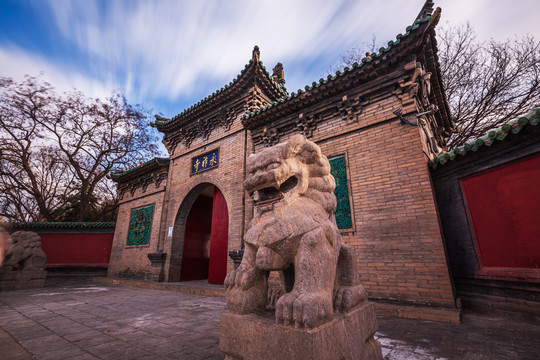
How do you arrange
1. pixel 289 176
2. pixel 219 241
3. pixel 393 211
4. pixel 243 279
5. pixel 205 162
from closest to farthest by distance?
pixel 243 279 < pixel 289 176 < pixel 393 211 < pixel 219 241 < pixel 205 162

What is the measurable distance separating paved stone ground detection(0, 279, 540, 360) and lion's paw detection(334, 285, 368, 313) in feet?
2.73

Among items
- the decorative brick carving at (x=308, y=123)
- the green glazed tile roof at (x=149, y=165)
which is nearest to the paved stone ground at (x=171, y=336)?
the decorative brick carving at (x=308, y=123)

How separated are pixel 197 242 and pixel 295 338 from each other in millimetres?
8463

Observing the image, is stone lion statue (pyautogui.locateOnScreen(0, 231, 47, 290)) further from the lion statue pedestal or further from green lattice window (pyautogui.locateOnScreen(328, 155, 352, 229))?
green lattice window (pyautogui.locateOnScreen(328, 155, 352, 229))

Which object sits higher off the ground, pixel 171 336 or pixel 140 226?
pixel 140 226

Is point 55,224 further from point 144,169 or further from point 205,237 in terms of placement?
point 205,237

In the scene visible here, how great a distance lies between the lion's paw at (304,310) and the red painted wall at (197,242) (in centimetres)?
793

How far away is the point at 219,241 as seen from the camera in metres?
7.65

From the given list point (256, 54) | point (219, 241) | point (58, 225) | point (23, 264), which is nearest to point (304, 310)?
point (219, 241)

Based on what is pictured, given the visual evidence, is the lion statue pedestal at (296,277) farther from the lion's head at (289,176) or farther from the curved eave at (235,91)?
the curved eave at (235,91)

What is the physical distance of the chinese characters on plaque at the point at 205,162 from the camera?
8150mm

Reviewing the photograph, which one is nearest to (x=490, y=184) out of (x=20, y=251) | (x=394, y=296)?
(x=394, y=296)

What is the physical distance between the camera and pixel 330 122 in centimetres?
583

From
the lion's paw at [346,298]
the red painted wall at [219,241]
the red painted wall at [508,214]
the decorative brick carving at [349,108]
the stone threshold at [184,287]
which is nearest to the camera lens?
the lion's paw at [346,298]
